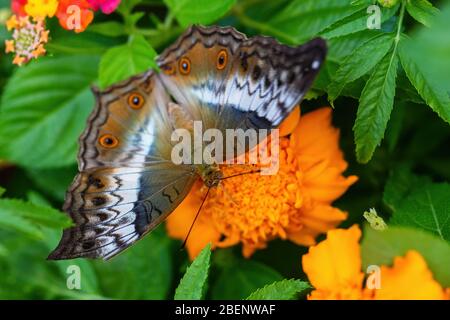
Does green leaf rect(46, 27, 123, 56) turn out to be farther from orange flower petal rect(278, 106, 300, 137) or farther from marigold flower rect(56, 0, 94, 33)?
orange flower petal rect(278, 106, 300, 137)

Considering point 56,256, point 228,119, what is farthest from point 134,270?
point 228,119

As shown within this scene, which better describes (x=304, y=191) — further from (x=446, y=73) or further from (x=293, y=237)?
(x=446, y=73)

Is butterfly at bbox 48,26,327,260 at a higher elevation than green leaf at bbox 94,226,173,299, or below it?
higher

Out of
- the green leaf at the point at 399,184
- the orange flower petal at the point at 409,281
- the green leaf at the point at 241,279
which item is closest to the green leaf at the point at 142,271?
the green leaf at the point at 241,279

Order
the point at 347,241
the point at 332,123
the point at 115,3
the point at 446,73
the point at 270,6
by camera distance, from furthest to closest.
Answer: the point at 270,6 → the point at 332,123 → the point at 115,3 → the point at 347,241 → the point at 446,73

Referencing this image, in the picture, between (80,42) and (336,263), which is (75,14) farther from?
Answer: (336,263)

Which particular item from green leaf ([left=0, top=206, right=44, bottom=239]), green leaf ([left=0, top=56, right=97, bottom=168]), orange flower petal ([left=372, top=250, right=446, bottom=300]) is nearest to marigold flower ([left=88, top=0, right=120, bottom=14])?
green leaf ([left=0, top=56, right=97, bottom=168])
